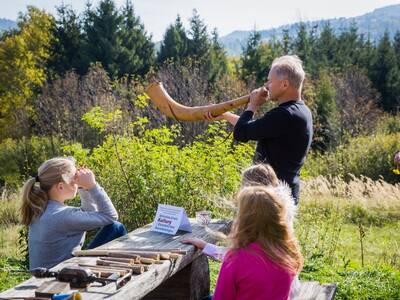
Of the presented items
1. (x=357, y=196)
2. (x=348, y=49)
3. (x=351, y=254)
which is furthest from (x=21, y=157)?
(x=348, y=49)

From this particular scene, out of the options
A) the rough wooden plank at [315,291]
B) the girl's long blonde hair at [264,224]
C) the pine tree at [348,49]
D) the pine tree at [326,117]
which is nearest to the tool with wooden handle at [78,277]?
the girl's long blonde hair at [264,224]

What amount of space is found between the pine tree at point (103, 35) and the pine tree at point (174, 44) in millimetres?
2680

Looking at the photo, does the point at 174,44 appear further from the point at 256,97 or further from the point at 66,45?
the point at 256,97

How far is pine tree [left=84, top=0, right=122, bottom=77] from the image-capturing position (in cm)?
3097

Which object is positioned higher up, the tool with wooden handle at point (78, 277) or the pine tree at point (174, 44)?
the pine tree at point (174, 44)

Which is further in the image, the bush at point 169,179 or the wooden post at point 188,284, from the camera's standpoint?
the bush at point 169,179

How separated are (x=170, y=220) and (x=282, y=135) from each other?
3.37 feet

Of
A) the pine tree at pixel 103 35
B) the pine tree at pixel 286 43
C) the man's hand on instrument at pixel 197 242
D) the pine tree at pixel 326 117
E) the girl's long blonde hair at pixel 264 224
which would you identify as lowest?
the pine tree at pixel 326 117

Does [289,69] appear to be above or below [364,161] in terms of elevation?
above

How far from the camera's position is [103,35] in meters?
31.6

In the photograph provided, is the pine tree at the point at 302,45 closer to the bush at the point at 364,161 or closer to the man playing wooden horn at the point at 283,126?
the bush at the point at 364,161

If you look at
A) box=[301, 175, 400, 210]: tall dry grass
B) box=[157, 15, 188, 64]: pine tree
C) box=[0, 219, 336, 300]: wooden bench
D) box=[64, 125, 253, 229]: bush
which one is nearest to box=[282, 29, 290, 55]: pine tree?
box=[157, 15, 188, 64]: pine tree

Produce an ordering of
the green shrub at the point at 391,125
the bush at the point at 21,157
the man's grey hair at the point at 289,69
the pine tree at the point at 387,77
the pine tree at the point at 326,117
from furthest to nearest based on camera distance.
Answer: the pine tree at the point at 387,77 → the green shrub at the point at 391,125 → the pine tree at the point at 326,117 → the bush at the point at 21,157 → the man's grey hair at the point at 289,69

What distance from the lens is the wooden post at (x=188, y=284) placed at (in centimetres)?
493
